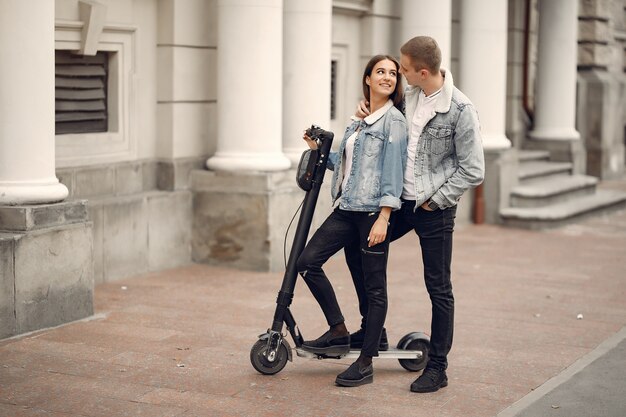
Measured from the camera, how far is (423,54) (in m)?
6.47

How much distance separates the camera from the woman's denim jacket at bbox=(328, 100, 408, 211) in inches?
259

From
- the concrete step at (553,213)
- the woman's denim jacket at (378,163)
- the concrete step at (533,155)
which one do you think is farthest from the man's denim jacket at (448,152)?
the concrete step at (533,155)

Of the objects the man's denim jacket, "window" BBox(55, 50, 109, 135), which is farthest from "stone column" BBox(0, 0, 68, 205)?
the man's denim jacket

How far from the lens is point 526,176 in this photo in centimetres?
1617

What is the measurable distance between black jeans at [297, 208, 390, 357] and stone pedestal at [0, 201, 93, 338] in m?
2.16

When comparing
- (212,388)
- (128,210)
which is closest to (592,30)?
(128,210)

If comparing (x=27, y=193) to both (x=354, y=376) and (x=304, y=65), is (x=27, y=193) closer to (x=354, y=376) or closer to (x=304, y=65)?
(x=354, y=376)

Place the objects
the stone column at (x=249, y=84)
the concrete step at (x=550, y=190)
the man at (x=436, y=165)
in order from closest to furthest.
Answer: the man at (x=436, y=165)
the stone column at (x=249, y=84)
the concrete step at (x=550, y=190)

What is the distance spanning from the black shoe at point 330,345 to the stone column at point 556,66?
1131 cm

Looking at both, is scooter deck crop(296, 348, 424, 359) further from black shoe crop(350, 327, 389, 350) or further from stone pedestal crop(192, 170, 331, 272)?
stone pedestal crop(192, 170, 331, 272)

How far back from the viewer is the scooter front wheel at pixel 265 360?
693 centimetres

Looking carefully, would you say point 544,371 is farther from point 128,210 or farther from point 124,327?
point 128,210

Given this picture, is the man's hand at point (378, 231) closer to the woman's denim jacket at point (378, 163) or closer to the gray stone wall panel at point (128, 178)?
the woman's denim jacket at point (378, 163)

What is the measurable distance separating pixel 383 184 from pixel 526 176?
9908mm
